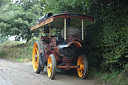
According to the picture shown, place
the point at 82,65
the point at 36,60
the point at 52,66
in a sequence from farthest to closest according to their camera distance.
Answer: the point at 36,60 < the point at 82,65 < the point at 52,66

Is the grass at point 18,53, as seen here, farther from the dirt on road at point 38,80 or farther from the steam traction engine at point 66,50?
the steam traction engine at point 66,50

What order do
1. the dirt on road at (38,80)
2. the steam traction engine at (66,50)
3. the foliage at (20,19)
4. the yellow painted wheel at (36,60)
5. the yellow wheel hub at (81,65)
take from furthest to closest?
1. the foliage at (20,19)
2. the yellow painted wheel at (36,60)
3. the yellow wheel hub at (81,65)
4. the steam traction engine at (66,50)
5. the dirt on road at (38,80)

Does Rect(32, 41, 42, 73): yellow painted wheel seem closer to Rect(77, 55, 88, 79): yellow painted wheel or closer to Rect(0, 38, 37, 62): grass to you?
Rect(77, 55, 88, 79): yellow painted wheel

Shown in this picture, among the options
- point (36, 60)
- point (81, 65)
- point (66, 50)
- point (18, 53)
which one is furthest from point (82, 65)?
point (18, 53)

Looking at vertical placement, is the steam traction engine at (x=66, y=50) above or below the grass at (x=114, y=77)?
above

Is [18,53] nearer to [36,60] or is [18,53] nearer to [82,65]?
[36,60]

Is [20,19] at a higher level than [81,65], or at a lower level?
higher

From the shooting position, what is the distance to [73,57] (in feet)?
25.3

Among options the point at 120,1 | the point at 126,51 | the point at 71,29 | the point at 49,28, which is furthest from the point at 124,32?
the point at 49,28

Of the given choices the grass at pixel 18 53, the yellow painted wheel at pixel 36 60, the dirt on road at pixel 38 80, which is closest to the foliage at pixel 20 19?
the grass at pixel 18 53

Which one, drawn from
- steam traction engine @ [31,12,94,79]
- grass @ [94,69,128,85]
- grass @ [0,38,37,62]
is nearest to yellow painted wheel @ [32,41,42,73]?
steam traction engine @ [31,12,94,79]

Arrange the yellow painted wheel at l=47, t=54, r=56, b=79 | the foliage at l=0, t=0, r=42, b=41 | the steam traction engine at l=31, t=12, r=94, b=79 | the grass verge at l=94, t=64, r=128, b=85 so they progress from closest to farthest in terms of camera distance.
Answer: the grass verge at l=94, t=64, r=128, b=85 < the yellow painted wheel at l=47, t=54, r=56, b=79 < the steam traction engine at l=31, t=12, r=94, b=79 < the foliage at l=0, t=0, r=42, b=41

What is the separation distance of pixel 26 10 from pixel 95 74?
12.5 meters

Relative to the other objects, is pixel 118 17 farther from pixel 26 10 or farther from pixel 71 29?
pixel 26 10
